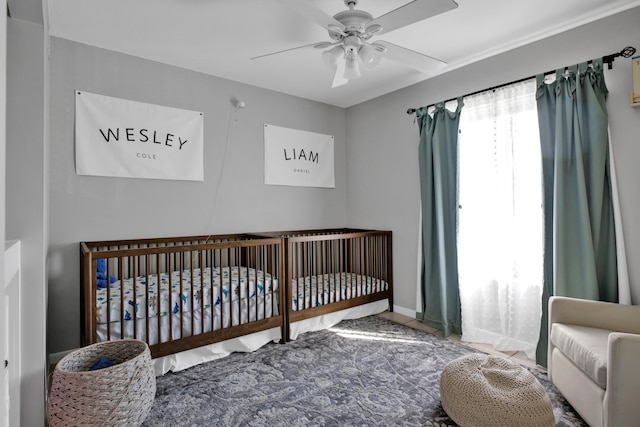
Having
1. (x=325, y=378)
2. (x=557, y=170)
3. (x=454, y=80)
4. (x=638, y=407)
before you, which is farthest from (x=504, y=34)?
(x=325, y=378)

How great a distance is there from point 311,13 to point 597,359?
85.6 inches

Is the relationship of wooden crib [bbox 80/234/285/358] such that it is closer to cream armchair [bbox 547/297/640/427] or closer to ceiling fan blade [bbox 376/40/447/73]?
ceiling fan blade [bbox 376/40/447/73]

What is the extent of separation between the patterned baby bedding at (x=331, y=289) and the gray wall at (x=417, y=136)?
0.35 metres

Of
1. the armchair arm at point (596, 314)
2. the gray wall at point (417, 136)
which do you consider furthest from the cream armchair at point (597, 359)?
the gray wall at point (417, 136)

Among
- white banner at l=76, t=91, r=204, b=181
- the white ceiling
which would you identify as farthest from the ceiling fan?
white banner at l=76, t=91, r=204, b=181

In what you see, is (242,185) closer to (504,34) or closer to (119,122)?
(119,122)

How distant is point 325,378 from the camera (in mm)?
2295

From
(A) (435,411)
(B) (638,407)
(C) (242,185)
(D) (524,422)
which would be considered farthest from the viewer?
(C) (242,185)

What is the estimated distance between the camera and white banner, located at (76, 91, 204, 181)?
2.65 meters

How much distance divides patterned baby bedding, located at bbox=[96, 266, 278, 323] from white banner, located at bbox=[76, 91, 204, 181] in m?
0.89

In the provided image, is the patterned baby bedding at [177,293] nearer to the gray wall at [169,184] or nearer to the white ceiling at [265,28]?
the gray wall at [169,184]

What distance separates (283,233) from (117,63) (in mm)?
2095

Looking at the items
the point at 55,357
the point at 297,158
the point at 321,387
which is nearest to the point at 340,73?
the point at 297,158

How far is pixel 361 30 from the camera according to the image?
2021mm
